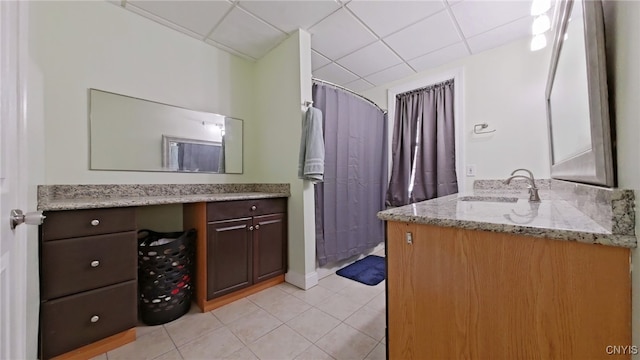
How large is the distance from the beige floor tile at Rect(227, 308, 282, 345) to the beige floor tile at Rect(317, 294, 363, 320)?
363 mm

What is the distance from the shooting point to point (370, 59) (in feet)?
8.02

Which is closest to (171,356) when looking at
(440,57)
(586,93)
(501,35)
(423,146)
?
(586,93)

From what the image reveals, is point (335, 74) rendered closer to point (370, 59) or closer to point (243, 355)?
point (370, 59)

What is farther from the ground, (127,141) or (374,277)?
(127,141)

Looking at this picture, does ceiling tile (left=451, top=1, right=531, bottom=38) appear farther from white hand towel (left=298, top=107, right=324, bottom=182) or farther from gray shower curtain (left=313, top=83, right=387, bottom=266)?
white hand towel (left=298, top=107, right=324, bottom=182)

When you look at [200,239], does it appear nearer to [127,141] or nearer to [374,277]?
[127,141]

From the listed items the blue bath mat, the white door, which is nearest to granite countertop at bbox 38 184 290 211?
the white door

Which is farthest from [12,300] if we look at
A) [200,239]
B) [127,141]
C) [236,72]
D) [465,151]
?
[465,151]

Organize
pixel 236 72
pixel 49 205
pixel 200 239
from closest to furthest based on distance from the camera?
pixel 49 205, pixel 200 239, pixel 236 72

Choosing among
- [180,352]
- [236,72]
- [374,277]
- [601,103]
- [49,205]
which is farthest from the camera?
[236,72]

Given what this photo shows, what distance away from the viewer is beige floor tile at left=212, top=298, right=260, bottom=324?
60.6 inches

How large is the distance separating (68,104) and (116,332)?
1.51 meters

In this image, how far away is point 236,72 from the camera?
2.37 m

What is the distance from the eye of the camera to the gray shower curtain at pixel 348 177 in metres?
2.25
